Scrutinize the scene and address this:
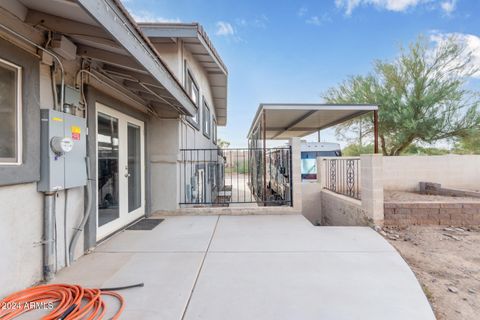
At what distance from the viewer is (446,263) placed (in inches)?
129

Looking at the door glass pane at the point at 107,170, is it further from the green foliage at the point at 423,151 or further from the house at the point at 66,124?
the green foliage at the point at 423,151

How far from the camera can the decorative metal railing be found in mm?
6453

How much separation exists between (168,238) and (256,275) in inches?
72.2

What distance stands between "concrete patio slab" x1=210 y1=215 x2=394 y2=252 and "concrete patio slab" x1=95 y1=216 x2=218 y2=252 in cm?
24

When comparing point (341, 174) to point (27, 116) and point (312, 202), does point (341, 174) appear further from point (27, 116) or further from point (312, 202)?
point (27, 116)

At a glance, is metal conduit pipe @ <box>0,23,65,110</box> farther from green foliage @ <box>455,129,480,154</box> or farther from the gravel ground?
green foliage @ <box>455,129,480,154</box>

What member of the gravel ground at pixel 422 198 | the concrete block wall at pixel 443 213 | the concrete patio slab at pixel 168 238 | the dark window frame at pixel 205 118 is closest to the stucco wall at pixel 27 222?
the concrete patio slab at pixel 168 238

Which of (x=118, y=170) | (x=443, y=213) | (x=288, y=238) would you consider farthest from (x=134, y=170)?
(x=443, y=213)

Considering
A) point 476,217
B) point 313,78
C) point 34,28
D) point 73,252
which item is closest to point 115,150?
point 73,252

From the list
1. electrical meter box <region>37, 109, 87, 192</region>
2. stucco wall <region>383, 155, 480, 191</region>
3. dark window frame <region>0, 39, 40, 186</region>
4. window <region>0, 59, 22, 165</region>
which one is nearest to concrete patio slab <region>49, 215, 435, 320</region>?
electrical meter box <region>37, 109, 87, 192</region>

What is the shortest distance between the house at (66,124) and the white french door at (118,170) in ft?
0.06

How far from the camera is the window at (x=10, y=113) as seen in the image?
2.14 metres

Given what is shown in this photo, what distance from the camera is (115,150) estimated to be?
4047 mm

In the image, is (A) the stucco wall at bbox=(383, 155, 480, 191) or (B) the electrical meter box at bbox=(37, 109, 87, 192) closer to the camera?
(B) the electrical meter box at bbox=(37, 109, 87, 192)
